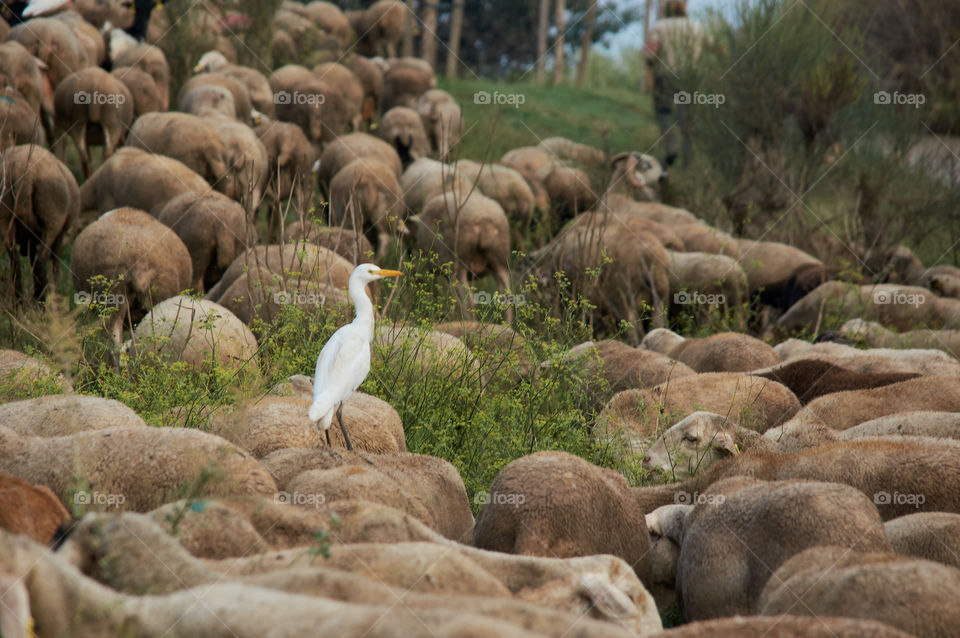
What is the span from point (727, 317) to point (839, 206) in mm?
7282

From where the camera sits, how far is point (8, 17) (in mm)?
18469

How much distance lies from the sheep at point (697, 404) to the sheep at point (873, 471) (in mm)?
1060

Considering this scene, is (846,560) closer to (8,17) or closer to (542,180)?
(542,180)

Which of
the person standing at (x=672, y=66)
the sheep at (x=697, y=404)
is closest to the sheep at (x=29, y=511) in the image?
the sheep at (x=697, y=404)

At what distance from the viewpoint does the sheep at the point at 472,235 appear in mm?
10984

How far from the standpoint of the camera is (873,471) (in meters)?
4.75

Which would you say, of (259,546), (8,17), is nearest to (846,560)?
(259,546)

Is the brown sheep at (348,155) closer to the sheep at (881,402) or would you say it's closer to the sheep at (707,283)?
the sheep at (707,283)

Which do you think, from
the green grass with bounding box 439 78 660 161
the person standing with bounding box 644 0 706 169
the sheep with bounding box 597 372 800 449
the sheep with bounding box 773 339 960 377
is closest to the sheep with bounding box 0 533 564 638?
the sheep with bounding box 597 372 800 449

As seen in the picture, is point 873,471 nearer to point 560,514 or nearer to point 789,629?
point 560,514

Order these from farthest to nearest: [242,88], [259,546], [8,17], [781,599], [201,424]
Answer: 1. [8,17]
2. [242,88]
3. [201,424]
4. [781,599]
5. [259,546]

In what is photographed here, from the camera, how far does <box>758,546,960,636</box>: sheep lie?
3.14 metres

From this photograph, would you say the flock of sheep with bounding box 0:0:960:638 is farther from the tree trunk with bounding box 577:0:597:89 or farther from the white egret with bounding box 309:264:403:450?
the tree trunk with bounding box 577:0:597:89

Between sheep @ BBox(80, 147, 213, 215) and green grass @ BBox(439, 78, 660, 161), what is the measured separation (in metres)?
8.77
